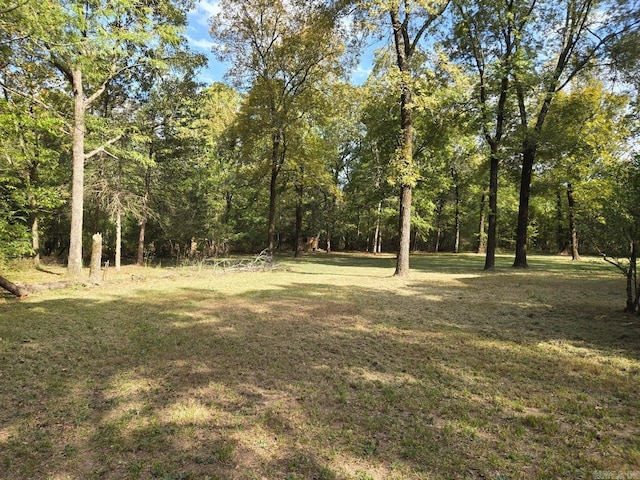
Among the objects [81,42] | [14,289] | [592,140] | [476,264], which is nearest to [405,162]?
[81,42]

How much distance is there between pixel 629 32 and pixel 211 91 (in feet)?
62.9

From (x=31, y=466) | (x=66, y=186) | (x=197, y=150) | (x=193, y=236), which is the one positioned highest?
(x=197, y=150)

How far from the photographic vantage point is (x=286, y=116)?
1927cm

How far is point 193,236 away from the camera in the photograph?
1011 inches

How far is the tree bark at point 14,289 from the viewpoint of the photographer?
8.54 m

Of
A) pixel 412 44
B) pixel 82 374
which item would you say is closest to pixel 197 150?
pixel 412 44

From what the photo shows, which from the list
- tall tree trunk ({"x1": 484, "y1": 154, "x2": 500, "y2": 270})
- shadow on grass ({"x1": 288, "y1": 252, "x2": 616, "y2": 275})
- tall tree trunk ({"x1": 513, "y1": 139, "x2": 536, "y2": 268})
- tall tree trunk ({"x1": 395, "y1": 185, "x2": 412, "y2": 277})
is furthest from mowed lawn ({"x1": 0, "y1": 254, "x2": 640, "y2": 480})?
tall tree trunk ({"x1": 513, "y1": 139, "x2": 536, "y2": 268})

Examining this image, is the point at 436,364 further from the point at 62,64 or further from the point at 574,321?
the point at 62,64

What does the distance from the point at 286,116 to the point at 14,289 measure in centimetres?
1397

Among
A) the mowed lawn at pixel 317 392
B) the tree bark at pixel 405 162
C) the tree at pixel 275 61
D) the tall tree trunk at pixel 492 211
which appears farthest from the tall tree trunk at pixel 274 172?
the mowed lawn at pixel 317 392

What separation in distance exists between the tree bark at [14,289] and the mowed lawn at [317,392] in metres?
0.74

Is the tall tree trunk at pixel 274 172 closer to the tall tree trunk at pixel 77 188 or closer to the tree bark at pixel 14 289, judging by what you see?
the tall tree trunk at pixel 77 188

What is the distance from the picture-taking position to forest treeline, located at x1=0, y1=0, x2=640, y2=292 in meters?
10.4

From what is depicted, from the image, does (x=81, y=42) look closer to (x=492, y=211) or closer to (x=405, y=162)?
(x=405, y=162)
